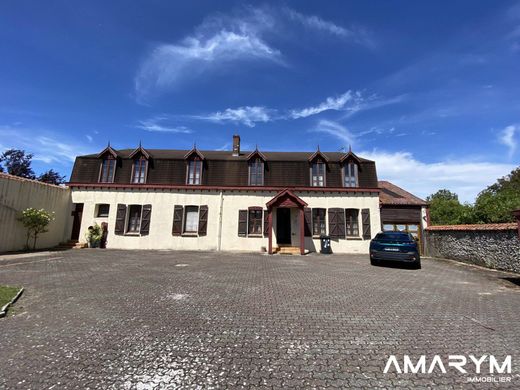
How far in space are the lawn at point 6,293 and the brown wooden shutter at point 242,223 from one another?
37.3 ft

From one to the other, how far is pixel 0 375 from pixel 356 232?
1689 centimetres

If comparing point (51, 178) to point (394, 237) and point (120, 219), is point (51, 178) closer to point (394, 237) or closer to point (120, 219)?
point (120, 219)

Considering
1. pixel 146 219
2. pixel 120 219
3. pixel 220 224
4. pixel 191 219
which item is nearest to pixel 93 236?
pixel 120 219

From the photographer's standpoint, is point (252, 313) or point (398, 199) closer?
point (252, 313)

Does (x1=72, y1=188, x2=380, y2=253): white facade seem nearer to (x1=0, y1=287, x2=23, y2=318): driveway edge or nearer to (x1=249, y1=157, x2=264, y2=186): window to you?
(x1=249, y1=157, x2=264, y2=186): window

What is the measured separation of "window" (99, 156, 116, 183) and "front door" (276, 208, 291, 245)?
1171 cm

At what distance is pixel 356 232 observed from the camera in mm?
16922

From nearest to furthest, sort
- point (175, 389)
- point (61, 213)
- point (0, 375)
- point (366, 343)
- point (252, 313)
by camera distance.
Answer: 1. point (175, 389)
2. point (0, 375)
3. point (366, 343)
4. point (252, 313)
5. point (61, 213)

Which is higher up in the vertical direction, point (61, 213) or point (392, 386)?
point (61, 213)

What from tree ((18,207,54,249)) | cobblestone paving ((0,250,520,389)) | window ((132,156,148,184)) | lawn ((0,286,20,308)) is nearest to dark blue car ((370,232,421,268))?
cobblestone paving ((0,250,520,389))

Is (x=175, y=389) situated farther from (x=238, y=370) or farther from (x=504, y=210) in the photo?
(x=504, y=210)

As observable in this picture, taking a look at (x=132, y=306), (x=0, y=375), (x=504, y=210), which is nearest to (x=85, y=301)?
(x=132, y=306)

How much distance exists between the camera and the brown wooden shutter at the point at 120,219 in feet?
54.4

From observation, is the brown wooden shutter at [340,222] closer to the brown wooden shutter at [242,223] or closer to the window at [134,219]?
the brown wooden shutter at [242,223]
